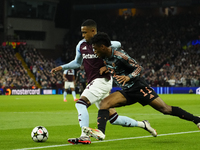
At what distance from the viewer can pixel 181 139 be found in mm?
7836

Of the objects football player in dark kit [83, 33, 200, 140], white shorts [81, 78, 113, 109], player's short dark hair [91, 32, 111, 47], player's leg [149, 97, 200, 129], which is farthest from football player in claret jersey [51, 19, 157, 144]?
player's leg [149, 97, 200, 129]

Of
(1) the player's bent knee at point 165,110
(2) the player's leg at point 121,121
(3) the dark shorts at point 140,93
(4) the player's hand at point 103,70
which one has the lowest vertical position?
(2) the player's leg at point 121,121

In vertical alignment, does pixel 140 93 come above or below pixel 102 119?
above

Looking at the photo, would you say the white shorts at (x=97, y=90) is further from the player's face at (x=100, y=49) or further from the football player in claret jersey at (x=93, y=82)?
the player's face at (x=100, y=49)

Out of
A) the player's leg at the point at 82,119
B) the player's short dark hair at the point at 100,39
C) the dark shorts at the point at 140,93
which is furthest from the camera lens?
the dark shorts at the point at 140,93

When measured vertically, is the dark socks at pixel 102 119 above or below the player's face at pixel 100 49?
below

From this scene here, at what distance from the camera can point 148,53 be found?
47312mm

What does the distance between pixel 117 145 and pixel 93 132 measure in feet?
1.98

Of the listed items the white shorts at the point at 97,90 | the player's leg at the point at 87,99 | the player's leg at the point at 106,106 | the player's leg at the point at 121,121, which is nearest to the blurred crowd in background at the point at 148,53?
the player's leg at the point at 121,121

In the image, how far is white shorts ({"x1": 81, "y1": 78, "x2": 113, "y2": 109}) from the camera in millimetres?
7504

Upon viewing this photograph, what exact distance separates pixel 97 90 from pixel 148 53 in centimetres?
4024

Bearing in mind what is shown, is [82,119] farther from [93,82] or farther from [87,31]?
[87,31]

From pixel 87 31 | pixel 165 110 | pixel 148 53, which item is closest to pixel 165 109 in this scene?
pixel 165 110

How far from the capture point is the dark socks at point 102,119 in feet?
22.9
